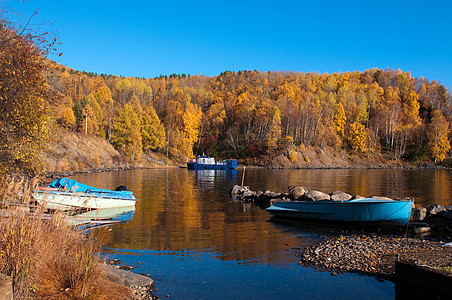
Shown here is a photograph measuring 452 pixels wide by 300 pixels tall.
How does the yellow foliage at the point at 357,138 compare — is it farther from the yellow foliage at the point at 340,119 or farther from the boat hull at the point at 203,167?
the boat hull at the point at 203,167

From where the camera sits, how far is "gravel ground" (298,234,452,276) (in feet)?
38.7

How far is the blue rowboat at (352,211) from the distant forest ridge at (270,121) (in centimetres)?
6982

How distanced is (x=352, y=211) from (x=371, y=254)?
676cm

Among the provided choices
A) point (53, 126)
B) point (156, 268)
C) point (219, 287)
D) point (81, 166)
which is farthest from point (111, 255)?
point (81, 166)

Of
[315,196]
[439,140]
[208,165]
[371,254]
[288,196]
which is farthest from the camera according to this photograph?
[439,140]

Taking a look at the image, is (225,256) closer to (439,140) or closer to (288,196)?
(288,196)

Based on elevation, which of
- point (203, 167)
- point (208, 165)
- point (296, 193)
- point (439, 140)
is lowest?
point (296, 193)

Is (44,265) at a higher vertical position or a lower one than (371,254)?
higher

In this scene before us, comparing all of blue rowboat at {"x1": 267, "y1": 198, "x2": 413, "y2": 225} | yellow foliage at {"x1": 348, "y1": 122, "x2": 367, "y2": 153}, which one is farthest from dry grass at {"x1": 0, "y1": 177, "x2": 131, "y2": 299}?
yellow foliage at {"x1": 348, "y1": 122, "x2": 367, "y2": 153}

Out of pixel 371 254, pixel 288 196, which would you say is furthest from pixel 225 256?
pixel 288 196

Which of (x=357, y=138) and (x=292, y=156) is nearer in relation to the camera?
(x=292, y=156)

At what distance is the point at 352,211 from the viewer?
64.6ft

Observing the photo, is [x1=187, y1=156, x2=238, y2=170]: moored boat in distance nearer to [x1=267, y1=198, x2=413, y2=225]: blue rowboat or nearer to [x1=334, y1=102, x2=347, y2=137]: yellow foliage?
[x1=334, y1=102, x2=347, y2=137]: yellow foliage

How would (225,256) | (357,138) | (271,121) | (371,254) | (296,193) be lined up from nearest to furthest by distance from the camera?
(371,254), (225,256), (296,193), (271,121), (357,138)
